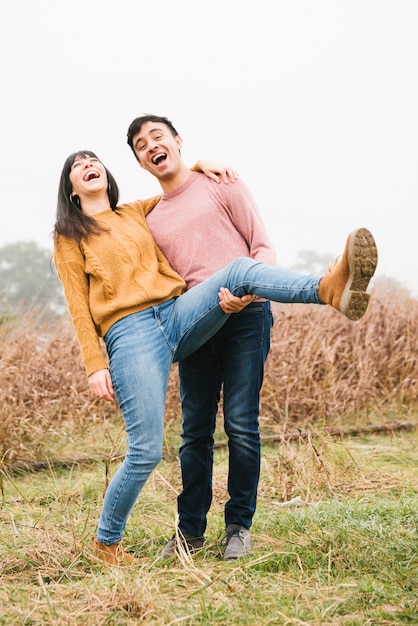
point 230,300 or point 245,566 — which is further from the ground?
point 230,300

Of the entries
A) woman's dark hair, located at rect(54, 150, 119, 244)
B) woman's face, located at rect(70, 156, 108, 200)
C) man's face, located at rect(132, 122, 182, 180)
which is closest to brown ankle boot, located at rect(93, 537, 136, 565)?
woman's dark hair, located at rect(54, 150, 119, 244)

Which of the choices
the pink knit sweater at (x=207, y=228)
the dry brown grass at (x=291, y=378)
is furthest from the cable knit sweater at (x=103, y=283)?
the dry brown grass at (x=291, y=378)

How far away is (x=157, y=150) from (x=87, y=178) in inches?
14.9

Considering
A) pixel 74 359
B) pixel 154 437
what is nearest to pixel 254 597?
pixel 154 437

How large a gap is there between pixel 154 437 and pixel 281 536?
92cm

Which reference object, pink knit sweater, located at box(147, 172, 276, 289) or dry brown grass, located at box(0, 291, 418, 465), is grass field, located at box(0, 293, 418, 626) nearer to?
dry brown grass, located at box(0, 291, 418, 465)

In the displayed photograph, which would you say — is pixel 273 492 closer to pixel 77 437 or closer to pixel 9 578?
pixel 9 578

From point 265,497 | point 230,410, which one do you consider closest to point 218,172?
point 230,410

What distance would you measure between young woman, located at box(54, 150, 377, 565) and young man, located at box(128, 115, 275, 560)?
0.53 ft

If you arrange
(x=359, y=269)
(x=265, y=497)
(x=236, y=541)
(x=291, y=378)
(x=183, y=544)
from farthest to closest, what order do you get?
(x=291, y=378) < (x=265, y=497) < (x=183, y=544) < (x=236, y=541) < (x=359, y=269)

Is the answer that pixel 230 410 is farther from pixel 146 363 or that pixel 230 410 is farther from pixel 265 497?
pixel 265 497

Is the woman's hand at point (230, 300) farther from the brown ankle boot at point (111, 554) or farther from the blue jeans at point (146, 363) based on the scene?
the brown ankle boot at point (111, 554)

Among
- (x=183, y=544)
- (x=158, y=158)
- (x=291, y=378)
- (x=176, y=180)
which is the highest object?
(x=158, y=158)

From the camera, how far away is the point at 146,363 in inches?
115
